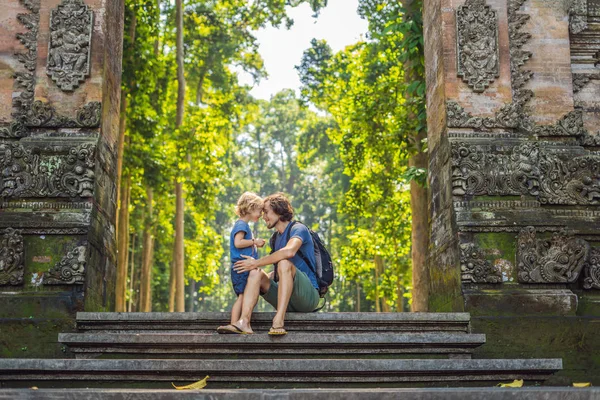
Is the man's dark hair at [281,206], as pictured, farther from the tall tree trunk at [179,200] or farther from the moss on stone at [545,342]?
the tall tree trunk at [179,200]

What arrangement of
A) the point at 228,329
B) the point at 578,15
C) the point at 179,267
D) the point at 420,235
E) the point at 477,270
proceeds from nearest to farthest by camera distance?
the point at 228,329 → the point at 477,270 → the point at 578,15 → the point at 420,235 → the point at 179,267

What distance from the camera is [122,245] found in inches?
673

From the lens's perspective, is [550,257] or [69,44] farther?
[69,44]

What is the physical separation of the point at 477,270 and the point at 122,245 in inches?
428

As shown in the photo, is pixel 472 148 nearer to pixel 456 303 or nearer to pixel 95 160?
pixel 456 303

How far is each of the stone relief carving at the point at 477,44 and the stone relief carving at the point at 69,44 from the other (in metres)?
4.05

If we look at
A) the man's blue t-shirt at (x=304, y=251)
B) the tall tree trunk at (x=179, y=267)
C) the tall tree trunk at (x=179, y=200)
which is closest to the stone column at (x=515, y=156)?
the man's blue t-shirt at (x=304, y=251)

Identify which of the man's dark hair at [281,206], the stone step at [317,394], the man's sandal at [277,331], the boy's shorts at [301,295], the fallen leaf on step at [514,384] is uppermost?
the man's dark hair at [281,206]

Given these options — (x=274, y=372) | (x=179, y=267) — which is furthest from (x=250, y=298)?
(x=179, y=267)

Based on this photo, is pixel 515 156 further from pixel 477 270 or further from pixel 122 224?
pixel 122 224

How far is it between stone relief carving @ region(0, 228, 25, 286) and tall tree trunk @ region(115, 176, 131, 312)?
346 inches

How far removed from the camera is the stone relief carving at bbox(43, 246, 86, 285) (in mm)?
7625

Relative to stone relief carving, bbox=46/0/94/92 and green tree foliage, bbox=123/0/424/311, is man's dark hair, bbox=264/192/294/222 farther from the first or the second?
green tree foliage, bbox=123/0/424/311

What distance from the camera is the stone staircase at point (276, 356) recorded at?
564 cm
